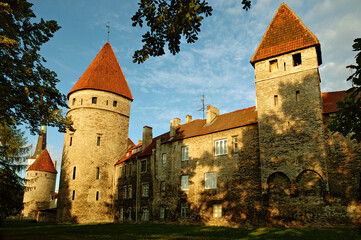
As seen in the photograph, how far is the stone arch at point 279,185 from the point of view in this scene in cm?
2036

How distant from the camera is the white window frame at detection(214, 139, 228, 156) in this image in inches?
979

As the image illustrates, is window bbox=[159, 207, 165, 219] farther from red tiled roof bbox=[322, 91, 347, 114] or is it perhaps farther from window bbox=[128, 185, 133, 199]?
red tiled roof bbox=[322, 91, 347, 114]

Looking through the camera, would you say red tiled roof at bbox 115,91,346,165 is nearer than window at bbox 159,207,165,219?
Yes

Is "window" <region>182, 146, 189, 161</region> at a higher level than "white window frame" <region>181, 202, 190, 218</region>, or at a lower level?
higher

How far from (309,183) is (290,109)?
545cm

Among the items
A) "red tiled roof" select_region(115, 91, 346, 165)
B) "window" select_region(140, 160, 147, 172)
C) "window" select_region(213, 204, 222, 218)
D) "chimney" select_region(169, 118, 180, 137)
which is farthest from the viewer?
"window" select_region(140, 160, 147, 172)

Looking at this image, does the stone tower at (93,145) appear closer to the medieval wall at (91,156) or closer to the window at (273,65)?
the medieval wall at (91,156)

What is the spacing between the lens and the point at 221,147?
990 inches

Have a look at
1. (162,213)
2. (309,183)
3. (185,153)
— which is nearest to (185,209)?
(162,213)

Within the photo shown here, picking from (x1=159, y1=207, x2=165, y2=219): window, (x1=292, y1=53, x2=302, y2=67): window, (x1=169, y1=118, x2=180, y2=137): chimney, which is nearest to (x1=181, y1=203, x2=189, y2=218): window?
(x1=159, y1=207, x2=165, y2=219): window

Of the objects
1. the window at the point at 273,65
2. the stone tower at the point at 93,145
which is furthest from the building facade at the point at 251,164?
the stone tower at the point at 93,145

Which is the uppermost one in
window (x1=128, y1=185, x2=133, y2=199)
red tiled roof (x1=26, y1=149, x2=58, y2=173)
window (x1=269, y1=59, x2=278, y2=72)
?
window (x1=269, y1=59, x2=278, y2=72)

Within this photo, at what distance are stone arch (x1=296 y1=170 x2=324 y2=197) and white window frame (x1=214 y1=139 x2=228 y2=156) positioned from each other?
6.63 m

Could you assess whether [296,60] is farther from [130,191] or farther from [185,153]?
[130,191]
